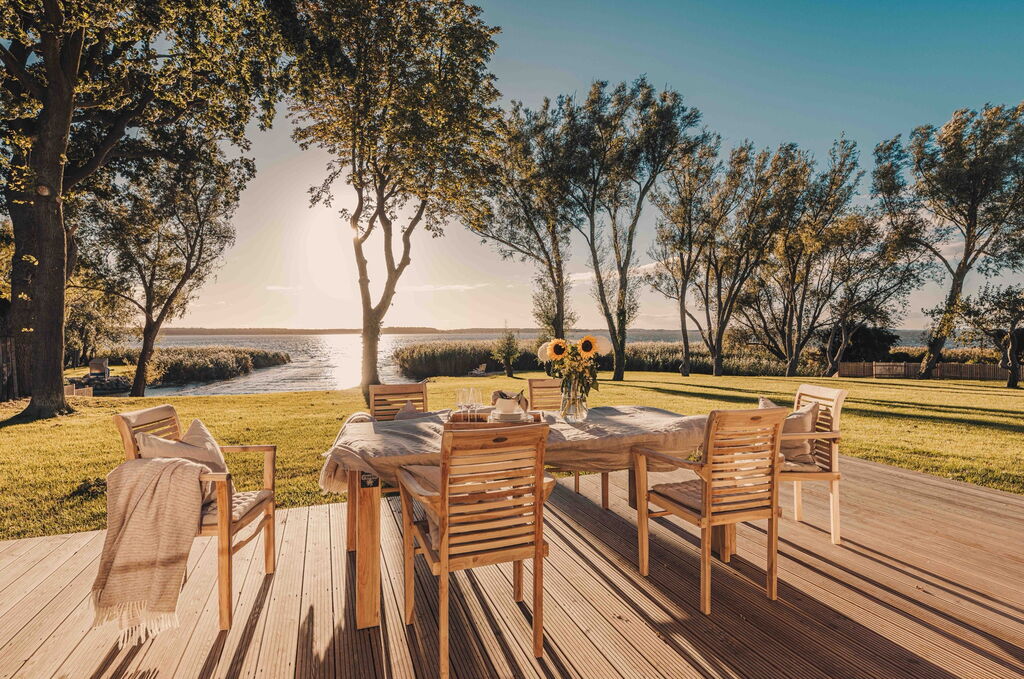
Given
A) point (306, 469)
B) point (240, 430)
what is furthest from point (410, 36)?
point (306, 469)

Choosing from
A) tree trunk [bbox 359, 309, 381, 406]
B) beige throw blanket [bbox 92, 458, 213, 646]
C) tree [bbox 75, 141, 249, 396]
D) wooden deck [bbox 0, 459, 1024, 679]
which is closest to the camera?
wooden deck [bbox 0, 459, 1024, 679]

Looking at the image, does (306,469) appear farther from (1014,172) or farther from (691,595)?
(1014,172)

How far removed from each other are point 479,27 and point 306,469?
11147 mm

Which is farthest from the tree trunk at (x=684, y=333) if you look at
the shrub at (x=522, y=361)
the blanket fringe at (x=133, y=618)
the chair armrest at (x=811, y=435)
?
the blanket fringe at (x=133, y=618)

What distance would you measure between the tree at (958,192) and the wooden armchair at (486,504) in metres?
18.8

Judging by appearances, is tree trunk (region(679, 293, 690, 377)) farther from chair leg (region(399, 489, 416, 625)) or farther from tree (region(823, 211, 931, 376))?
chair leg (region(399, 489, 416, 625))

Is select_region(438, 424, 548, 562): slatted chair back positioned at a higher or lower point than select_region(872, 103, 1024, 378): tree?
lower

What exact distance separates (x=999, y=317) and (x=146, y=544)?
20.6 meters

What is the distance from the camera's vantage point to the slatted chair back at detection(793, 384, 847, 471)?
3.04 metres

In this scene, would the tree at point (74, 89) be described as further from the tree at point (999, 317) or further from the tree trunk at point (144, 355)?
the tree at point (999, 317)

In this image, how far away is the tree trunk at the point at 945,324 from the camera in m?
14.4

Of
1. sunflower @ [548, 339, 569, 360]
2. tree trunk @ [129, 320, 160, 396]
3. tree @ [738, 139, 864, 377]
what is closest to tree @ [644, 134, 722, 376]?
tree @ [738, 139, 864, 377]

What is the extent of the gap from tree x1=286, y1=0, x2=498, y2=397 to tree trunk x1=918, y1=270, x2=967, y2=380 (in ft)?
52.3

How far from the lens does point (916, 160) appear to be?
56.9ft
